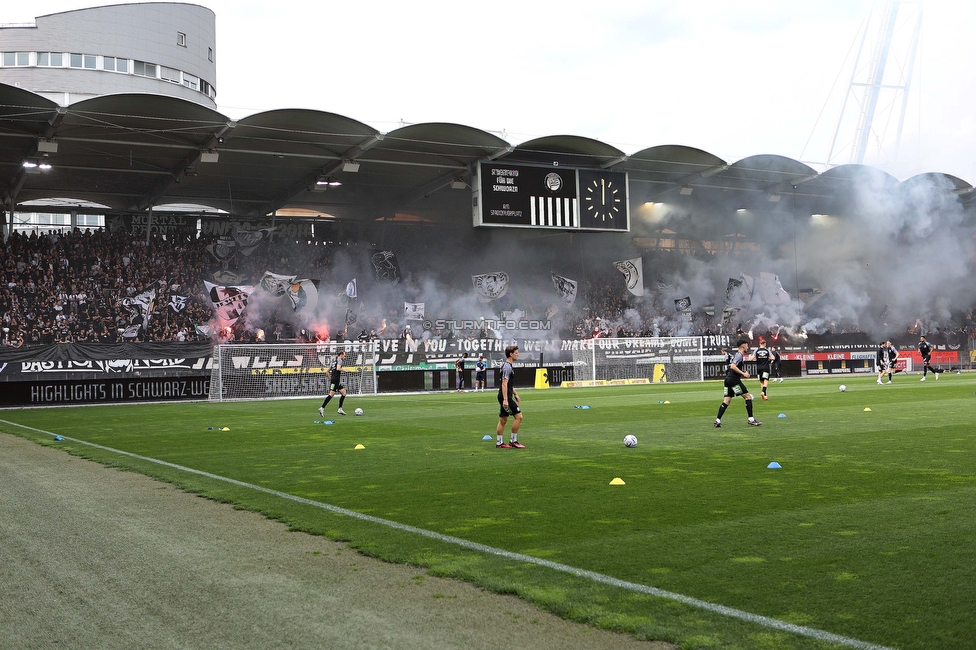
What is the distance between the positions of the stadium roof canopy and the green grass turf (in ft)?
58.5

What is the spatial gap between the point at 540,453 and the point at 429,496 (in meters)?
Answer: 4.30

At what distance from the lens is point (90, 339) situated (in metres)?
38.0

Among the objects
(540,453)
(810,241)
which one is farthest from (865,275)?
(540,453)

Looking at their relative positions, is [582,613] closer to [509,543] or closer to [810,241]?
[509,543]

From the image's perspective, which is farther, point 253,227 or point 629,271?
point 629,271

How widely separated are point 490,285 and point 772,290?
18.7 meters

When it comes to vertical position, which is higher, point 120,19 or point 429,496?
point 120,19

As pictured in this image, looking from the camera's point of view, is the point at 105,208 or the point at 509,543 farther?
the point at 105,208

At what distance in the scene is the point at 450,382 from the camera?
39.0 m

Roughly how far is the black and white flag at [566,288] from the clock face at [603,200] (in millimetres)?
9447

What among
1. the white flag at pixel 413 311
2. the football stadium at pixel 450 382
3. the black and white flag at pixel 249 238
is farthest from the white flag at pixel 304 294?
the white flag at pixel 413 311

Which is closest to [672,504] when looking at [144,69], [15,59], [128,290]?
[128,290]

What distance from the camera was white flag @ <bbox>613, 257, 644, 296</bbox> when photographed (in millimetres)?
52781

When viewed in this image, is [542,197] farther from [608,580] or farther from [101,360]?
[608,580]
